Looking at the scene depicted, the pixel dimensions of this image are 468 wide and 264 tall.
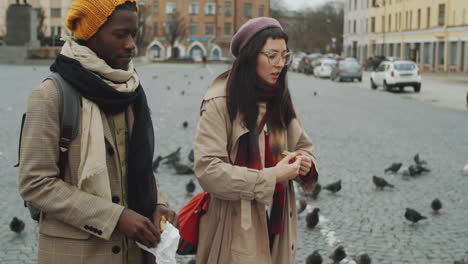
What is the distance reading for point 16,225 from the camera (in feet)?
21.1

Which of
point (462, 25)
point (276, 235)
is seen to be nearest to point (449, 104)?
point (276, 235)

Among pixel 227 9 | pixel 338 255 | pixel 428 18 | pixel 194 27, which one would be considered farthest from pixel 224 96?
pixel 194 27

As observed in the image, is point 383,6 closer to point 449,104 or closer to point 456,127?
point 449,104

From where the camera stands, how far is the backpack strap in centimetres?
252

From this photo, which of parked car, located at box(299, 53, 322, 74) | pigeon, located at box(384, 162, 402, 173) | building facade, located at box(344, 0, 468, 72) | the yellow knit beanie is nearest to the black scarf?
the yellow knit beanie

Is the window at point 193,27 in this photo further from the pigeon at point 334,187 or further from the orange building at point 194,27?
the pigeon at point 334,187

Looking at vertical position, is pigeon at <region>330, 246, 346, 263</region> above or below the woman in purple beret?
below

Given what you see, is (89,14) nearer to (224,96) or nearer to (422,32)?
(224,96)

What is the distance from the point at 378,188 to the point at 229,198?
20.7ft

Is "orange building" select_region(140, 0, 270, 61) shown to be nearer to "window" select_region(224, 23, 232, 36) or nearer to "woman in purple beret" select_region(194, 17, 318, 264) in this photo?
"window" select_region(224, 23, 232, 36)

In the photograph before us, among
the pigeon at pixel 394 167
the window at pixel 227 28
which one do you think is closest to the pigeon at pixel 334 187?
the pigeon at pixel 394 167

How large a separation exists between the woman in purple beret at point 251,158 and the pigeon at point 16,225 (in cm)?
375

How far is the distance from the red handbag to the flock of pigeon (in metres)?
2.21

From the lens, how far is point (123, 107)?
2686 mm
